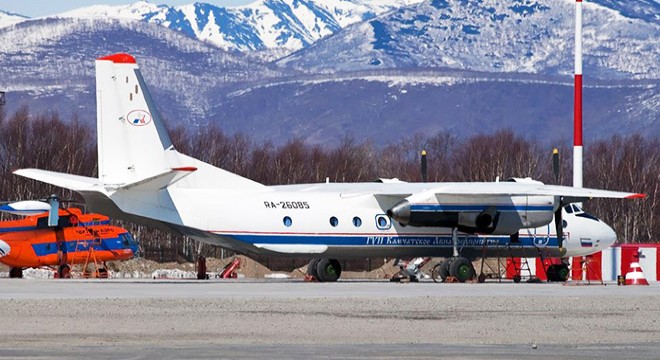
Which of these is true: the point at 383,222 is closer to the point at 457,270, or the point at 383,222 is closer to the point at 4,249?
the point at 457,270

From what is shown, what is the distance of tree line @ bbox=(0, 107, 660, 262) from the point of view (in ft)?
341

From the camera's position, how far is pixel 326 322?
34.1 meters

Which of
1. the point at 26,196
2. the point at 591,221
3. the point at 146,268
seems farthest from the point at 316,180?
the point at 591,221

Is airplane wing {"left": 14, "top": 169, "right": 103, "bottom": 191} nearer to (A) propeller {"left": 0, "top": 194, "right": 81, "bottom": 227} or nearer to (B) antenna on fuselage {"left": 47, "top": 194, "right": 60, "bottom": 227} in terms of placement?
(B) antenna on fuselage {"left": 47, "top": 194, "right": 60, "bottom": 227}

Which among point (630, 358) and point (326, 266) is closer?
point (630, 358)

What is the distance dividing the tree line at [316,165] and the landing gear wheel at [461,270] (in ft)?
134

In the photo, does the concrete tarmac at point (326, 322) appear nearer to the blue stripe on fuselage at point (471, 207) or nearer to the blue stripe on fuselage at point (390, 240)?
the blue stripe on fuselage at point (390, 240)

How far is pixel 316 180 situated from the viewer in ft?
384

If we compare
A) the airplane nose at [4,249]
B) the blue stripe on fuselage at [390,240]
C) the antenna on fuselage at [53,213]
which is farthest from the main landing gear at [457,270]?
the airplane nose at [4,249]

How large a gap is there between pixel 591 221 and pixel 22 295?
23.1 metres

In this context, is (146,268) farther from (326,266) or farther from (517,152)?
(517,152)

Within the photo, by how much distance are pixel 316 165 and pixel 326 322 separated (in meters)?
92.1

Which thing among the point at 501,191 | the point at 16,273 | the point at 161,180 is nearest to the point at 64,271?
the point at 16,273

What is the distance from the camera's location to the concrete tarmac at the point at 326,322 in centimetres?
2733
